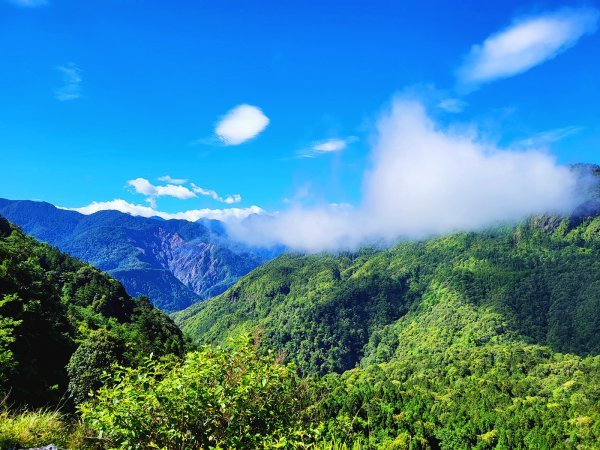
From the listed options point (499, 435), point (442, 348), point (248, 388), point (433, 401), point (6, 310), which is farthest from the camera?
point (442, 348)

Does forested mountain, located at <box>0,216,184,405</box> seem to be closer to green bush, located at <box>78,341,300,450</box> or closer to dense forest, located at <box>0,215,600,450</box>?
dense forest, located at <box>0,215,600,450</box>

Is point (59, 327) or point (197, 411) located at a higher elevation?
point (197, 411)

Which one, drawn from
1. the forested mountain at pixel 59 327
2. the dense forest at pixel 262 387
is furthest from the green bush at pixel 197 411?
the forested mountain at pixel 59 327

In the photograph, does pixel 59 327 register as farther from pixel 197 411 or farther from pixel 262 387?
pixel 262 387

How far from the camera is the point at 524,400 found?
10512 cm

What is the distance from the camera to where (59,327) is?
42.9 m

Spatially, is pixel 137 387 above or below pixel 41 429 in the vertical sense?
above

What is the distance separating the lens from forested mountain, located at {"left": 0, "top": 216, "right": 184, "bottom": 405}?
2397 centimetres

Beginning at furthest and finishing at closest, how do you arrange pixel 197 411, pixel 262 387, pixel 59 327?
pixel 59 327
pixel 262 387
pixel 197 411

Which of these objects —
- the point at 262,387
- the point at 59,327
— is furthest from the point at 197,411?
the point at 59,327

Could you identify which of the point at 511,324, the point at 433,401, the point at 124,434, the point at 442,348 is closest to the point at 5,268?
the point at 124,434

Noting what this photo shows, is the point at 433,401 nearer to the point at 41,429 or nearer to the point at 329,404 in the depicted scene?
the point at 329,404

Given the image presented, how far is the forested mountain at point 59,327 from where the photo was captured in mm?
23969

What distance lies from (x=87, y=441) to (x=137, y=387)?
1.89 meters
